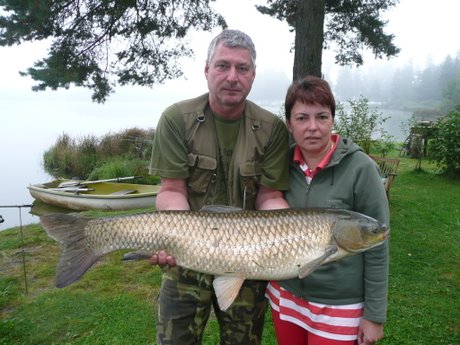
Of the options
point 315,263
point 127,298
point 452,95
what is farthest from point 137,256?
point 452,95

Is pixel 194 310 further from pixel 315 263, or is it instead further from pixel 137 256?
pixel 315 263

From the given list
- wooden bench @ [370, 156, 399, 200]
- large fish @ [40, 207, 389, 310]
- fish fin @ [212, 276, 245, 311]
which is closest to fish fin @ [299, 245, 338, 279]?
large fish @ [40, 207, 389, 310]

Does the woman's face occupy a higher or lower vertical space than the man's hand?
higher

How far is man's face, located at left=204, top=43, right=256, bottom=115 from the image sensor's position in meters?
2.42

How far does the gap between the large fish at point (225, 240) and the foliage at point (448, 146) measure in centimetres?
1144

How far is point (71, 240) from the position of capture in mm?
2393

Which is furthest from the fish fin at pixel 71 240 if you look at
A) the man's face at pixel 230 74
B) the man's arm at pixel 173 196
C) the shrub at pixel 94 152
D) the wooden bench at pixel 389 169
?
the shrub at pixel 94 152

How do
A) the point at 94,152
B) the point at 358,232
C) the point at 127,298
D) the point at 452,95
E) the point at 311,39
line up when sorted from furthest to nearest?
the point at 452,95 < the point at 94,152 < the point at 311,39 < the point at 127,298 < the point at 358,232

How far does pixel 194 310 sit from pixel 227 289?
1.14ft

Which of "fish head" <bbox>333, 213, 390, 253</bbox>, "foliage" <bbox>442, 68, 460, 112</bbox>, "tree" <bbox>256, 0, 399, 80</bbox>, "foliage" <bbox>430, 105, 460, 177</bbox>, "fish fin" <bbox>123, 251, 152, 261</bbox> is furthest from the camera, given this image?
"foliage" <bbox>442, 68, 460, 112</bbox>

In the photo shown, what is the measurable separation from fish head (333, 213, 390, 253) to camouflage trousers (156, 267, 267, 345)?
0.68 meters

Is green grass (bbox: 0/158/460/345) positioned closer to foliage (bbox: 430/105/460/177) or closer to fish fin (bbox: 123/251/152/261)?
fish fin (bbox: 123/251/152/261)

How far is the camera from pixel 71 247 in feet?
7.82

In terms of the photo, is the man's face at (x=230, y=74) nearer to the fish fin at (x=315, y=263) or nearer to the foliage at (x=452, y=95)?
the fish fin at (x=315, y=263)
